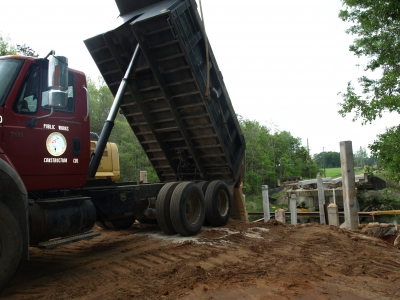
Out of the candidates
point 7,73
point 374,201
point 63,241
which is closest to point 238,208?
point 63,241

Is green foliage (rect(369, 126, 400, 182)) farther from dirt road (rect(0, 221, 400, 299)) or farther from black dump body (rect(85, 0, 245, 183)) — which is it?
black dump body (rect(85, 0, 245, 183))

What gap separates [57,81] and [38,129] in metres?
0.82

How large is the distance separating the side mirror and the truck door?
0.50 metres

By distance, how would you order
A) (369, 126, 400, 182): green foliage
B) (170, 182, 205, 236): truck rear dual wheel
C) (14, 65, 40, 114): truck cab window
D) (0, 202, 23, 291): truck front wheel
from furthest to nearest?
(369, 126, 400, 182): green foliage, (170, 182, 205, 236): truck rear dual wheel, (14, 65, 40, 114): truck cab window, (0, 202, 23, 291): truck front wheel

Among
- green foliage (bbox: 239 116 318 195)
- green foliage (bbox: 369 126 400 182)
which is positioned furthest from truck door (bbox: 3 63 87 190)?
green foliage (bbox: 239 116 318 195)

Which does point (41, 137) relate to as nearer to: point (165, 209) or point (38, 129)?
point (38, 129)

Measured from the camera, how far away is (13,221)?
12.2 feet

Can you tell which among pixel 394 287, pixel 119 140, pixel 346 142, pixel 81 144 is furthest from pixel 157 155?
pixel 119 140

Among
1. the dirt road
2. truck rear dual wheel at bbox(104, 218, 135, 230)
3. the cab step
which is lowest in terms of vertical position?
the dirt road

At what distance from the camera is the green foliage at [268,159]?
120 ft

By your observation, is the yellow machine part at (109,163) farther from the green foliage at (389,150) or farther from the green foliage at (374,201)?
the green foliage at (374,201)

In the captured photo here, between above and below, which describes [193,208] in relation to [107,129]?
below

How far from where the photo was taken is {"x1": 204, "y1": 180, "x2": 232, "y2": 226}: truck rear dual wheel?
7.67 metres

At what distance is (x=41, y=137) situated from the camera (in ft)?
14.9
